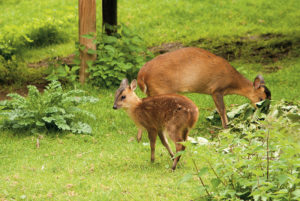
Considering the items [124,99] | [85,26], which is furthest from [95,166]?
[85,26]

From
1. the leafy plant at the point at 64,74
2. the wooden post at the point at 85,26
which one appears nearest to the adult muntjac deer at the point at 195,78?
the wooden post at the point at 85,26

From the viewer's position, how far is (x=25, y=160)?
7.05m

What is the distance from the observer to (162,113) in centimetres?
661

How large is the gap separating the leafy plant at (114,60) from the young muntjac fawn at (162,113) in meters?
3.54

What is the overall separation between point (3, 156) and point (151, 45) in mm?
7679

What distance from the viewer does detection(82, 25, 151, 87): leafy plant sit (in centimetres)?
1062

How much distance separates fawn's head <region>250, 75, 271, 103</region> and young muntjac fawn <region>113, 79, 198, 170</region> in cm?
256

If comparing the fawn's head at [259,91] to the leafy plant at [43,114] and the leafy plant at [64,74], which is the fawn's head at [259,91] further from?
the leafy plant at [64,74]

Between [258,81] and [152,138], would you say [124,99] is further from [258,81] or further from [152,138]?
[258,81]

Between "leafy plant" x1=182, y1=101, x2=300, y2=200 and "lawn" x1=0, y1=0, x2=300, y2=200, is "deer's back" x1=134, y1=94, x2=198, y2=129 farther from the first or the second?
"leafy plant" x1=182, y1=101, x2=300, y2=200

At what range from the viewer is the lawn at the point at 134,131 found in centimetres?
586

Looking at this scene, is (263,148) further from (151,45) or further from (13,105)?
(151,45)

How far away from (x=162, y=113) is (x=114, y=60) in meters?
4.35

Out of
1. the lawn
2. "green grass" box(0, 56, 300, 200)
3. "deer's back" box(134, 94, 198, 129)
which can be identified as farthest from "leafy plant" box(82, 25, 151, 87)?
"deer's back" box(134, 94, 198, 129)
